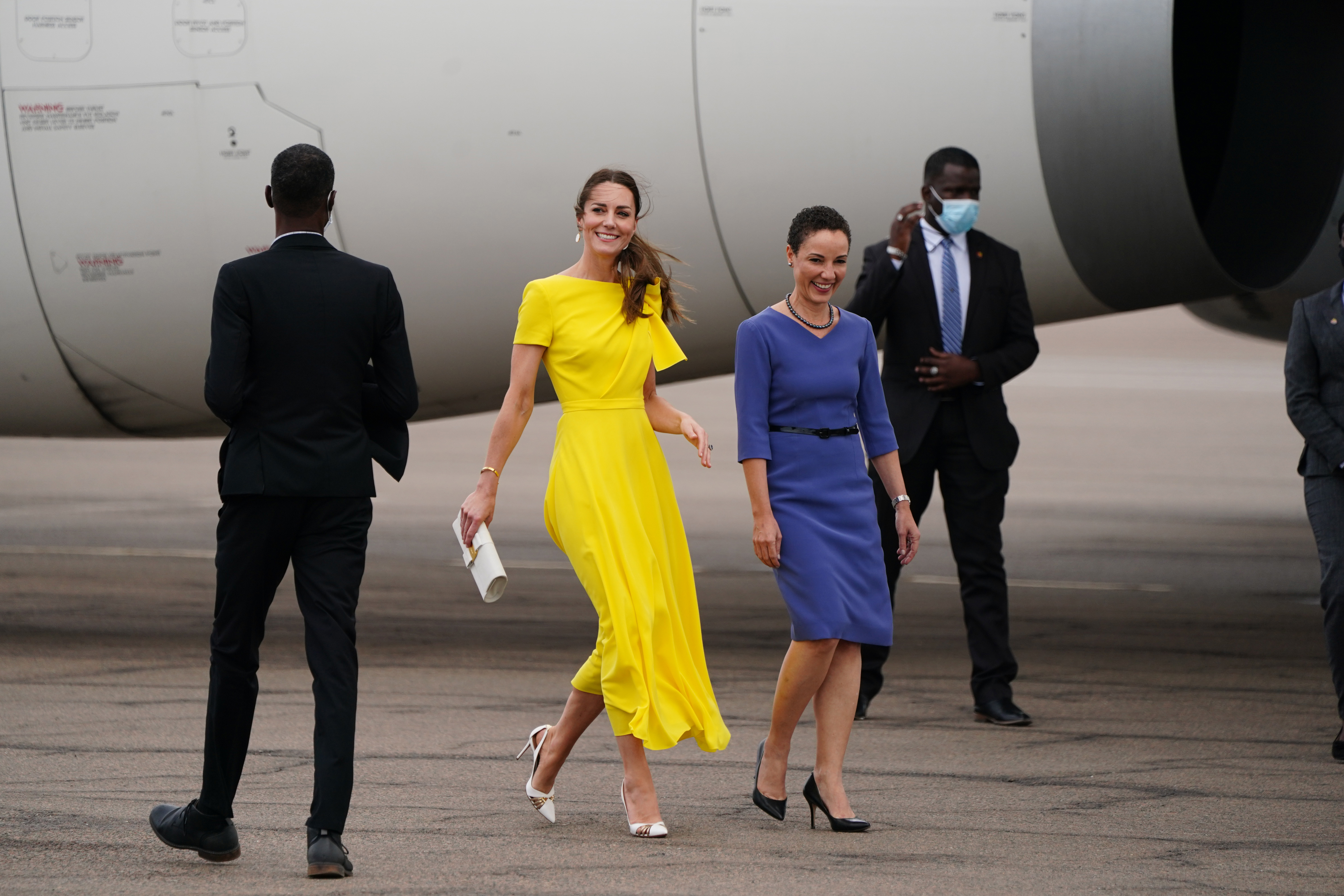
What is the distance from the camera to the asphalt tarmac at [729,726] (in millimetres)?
3883

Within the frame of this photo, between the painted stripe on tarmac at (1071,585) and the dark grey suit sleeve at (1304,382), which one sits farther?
the painted stripe on tarmac at (1071,585)

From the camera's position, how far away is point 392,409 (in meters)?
3.90

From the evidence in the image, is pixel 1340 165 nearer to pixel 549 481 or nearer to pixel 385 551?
pixel 549 481

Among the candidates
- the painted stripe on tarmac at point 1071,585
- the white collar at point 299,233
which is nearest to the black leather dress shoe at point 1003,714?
the white collar at point 299,233

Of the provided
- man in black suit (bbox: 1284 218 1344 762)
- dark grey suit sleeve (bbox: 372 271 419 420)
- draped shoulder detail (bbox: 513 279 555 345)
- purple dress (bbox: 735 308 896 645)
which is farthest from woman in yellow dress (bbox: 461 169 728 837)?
man in black suit (bbox: 1284 218 1344 762)

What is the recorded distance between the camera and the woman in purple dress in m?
4.25

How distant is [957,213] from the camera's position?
552cm

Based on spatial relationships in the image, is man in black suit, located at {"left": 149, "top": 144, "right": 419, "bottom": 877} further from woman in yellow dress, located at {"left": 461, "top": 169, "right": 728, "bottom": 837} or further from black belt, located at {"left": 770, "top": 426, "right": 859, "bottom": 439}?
black belt, located at {"left": 770, "top": 426, "right": 859, "bottom": 439}

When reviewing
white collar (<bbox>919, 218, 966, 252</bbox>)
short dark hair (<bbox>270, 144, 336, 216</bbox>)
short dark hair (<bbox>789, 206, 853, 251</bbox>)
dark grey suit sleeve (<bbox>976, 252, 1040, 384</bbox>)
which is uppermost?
short dark hair (<bbox>270, 144, 336, 216</bbox>)

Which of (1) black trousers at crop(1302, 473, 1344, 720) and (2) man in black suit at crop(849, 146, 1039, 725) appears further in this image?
(2) man in black suit at crop(849, 146, 1039, 725)

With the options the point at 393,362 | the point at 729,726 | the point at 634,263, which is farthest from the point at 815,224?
the point at 729,726

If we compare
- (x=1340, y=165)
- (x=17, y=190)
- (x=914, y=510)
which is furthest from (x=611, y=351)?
(x=1340, y=165)

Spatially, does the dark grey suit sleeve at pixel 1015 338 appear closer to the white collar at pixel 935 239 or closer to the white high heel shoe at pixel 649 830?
the white collar at pixel 935 239

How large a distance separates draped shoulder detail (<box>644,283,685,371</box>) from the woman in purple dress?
0.61 feet
